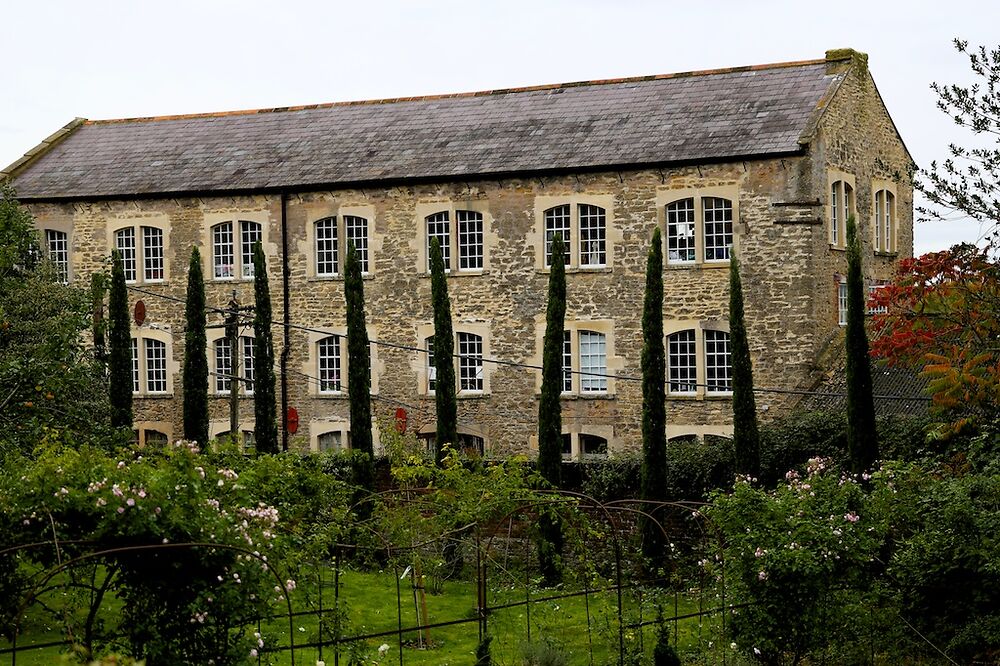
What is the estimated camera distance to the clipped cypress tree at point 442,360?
27.2 m

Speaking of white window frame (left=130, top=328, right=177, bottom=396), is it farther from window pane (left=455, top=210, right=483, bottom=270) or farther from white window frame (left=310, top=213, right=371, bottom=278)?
window pane (left=455, top=210, right=483, bottom=270)

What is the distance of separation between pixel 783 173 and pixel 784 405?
4654 millimetres

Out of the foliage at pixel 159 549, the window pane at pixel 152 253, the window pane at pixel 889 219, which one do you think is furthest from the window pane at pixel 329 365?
the foliage at pixel 159 549

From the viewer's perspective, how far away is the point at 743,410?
80.4ft

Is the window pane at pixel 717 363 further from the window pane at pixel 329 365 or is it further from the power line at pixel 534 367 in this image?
the window pane at pixel 329 365

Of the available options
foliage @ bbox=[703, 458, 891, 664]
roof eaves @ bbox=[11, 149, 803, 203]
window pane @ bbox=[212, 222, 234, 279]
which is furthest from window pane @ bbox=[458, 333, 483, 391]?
foliage @ bbox=[703, 458, 891, 664]

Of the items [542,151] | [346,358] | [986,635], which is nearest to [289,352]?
[346,358]

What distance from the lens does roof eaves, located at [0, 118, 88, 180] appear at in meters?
35.1

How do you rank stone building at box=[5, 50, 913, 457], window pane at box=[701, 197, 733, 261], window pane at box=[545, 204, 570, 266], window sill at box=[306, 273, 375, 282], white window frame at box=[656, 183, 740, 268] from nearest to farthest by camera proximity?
stone building at box=[5, 50, 913, 457] < white window frame at box=[656, 183, 740, 268] < window pane at box=[701, 197, 733, 261] < window pane at box=[545, 204, 570, 266] < window sill at box=[306, 273, 375, 282]

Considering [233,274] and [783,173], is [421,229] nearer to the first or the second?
[233,274]

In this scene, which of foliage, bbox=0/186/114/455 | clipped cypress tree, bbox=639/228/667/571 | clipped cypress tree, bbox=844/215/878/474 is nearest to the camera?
foliage, bbox=0/186/114/455

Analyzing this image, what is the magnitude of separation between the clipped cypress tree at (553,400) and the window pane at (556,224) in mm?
3058

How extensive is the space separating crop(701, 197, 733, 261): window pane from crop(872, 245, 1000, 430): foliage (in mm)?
4501

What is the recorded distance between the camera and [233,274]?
32.7 meters
